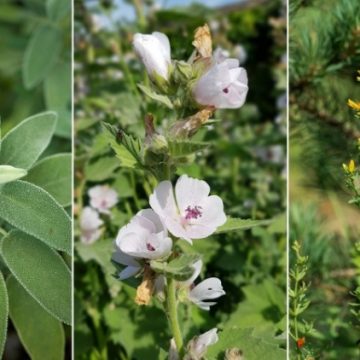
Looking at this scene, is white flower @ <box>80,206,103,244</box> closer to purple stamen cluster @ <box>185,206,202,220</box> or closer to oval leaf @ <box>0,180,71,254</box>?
oval leaf @ <box>0,180,71,254</box>

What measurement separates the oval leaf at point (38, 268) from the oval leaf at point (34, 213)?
0.6 inches

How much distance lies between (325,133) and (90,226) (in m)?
0.25

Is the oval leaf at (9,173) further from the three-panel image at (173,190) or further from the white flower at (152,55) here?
the white flower at (152,55)

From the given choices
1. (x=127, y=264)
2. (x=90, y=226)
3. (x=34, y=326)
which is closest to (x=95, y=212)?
(x=90, y=226)

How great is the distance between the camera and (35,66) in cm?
94

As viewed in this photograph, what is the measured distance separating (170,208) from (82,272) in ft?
1.02

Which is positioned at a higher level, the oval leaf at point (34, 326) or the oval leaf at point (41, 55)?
the oval leaf at point (41, 55)

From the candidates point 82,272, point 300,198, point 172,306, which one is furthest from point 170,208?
point 300,198

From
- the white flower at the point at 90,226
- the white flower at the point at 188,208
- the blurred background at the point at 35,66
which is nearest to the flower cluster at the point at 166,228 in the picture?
the white flower at the point at 188,208

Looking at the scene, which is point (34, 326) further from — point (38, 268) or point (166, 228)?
point (166, 228)

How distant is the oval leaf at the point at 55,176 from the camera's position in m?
0.63

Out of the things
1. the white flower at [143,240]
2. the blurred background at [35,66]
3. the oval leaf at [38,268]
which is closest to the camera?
the white flower at [143,240]

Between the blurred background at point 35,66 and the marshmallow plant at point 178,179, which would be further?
the blurred background at point 35,66

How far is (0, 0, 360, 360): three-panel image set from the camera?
1.57 ft
